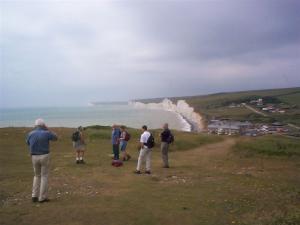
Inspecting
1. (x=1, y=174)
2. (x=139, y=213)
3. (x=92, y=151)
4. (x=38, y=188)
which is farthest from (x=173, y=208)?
(x=92, y=151)

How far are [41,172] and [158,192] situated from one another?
4.15 meters

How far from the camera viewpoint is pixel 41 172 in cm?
1079

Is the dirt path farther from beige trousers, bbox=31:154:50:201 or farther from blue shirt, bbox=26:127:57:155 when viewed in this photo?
blue shirt, bbox=26:127:57:155

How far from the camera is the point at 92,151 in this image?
2484 centimetres

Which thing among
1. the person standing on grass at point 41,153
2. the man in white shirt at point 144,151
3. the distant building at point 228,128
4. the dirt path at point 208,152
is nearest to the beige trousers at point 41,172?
the person standing on grass at point 41,153

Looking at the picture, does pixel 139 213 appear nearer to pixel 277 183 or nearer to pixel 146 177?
pixel 146 177

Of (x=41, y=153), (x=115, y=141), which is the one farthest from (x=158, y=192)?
(x=115, y=141)

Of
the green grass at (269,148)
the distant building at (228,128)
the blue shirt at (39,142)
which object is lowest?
the distant building at (228,128)

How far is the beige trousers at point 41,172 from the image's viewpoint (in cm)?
1070

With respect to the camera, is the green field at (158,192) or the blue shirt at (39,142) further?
the blue shirt at (39,142)

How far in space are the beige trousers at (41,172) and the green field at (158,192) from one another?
1.23 ft

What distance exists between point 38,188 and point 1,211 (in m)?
1.35

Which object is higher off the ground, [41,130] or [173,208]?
[41,130]

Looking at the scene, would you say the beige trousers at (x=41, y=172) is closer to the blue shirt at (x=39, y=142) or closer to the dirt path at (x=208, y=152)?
the blue shirt at (x=39, y=142)
